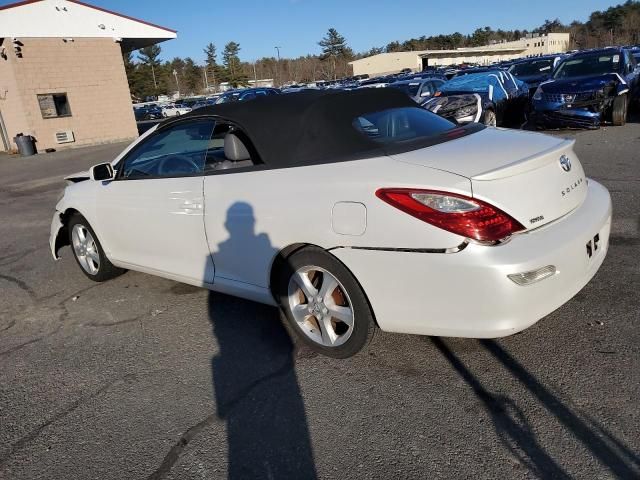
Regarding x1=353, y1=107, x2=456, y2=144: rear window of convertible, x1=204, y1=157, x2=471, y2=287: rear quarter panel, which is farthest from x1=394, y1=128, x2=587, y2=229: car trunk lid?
x1=353, y1=107, x2=456, y2=144: rear window of convertible

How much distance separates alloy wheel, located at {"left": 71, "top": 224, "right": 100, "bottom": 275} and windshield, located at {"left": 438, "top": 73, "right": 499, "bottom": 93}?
34.5 ft

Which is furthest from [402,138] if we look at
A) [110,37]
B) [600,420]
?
[110,37]

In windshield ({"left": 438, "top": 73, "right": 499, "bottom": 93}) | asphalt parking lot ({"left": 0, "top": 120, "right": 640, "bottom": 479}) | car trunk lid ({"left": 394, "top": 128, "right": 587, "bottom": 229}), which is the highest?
windshield ({"left": 438, "top": 73, "right": 499, "bottom": 93})

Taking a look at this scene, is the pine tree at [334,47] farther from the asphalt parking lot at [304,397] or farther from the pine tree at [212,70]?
the asphalt parking lot at [304,397]

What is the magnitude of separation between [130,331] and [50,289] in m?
1.64

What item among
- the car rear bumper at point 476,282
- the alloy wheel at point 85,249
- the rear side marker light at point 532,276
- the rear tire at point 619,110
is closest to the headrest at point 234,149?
the car rear bumper at point 476,282

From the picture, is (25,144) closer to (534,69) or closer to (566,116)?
(566,116)

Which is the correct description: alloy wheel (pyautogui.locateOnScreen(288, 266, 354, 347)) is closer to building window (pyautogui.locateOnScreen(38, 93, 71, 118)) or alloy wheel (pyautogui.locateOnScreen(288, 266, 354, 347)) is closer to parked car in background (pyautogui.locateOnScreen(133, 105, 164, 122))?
building window (pyautogui.locateOnScreen(38, 93, 71, 118))

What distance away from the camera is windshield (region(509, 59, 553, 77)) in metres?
19.0

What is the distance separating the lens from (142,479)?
237 centimetres

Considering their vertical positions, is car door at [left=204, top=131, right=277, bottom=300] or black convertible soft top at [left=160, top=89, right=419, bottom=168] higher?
black convertible soft top at [left=160, top=89, right=419, bottom=168]

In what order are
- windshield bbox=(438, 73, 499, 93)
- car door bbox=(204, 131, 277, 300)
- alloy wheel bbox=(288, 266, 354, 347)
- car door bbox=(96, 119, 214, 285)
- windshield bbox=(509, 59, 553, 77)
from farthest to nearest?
windshield bbox=(509, 59, 553, 77) < windshield bbox=(438, 73, 499, 93) < car door bbox=(96, 119, 214, 285) < car door bbox=(204, 131, 277, 300) < alloy wheel bbox=(288, 266, 354, 347)

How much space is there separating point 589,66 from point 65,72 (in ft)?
67.3

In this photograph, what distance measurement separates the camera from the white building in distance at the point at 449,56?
9512 cm
